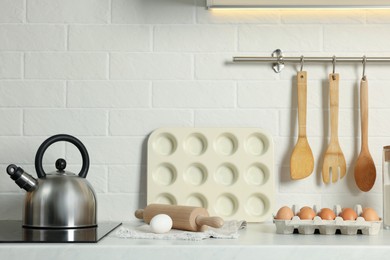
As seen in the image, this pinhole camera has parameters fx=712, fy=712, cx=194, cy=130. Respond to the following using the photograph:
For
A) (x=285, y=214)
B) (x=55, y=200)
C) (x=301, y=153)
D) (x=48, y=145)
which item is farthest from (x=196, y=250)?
(x=301, y=153)

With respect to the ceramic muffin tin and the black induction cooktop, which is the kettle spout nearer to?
the black induction cooktop

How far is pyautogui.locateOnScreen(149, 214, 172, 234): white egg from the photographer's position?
1691mm

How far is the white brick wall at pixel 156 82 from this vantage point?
7.07 feet

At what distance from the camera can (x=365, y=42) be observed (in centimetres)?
217

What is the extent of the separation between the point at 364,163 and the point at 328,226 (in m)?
0.40

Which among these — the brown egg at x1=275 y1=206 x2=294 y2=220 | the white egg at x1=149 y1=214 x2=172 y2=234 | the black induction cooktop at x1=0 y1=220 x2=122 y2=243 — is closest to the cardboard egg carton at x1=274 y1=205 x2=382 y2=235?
the brown egg at x1=275 y1=206 x2=294 y2=220

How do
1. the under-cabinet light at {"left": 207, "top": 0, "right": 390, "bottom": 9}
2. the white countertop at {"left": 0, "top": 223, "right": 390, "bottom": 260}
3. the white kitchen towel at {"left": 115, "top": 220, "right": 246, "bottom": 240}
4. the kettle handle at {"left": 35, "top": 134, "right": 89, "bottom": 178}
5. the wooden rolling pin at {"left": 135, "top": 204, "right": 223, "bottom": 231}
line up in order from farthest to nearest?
the under-cabinet light at {"left": 207, "top": 0, "right": 390, "bottom": 9}, the kettle handle at {"left": 35, "top": 134, "right": 89, "bottom": 178}, the wooden rolling pin at {"left": 135, "top": 204, "right": 223, "bottom": 231}, the white kitchen towel at {"left": 115, "top": 220, "right": 246, "bottom": 240}, the white countertop at {"left": 0, "top": 223, "right": 390, "bottom": 260}

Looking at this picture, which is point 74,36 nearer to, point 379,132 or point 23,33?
point 23,33

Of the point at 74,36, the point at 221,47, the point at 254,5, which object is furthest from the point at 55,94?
the point at 254,5

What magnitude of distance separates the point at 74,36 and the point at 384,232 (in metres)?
1.08

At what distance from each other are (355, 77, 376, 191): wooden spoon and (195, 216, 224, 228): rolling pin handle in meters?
0.60

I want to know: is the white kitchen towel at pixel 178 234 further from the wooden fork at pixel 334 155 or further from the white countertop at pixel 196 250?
the wooden fork at pixel 334 155

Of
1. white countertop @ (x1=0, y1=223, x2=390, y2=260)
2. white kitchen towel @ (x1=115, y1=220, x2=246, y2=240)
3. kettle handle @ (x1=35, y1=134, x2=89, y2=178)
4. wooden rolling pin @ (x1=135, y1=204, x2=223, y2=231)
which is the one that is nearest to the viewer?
white countertop @ (x1=0, y1=223, x2=390, y2=260)

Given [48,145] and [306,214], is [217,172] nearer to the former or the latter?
[306,214]
